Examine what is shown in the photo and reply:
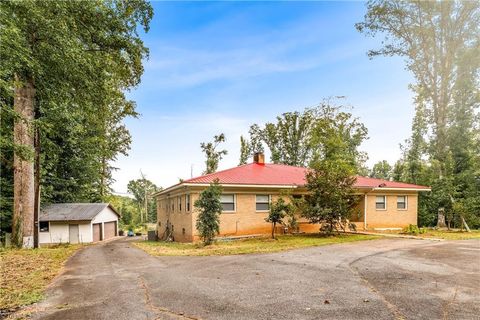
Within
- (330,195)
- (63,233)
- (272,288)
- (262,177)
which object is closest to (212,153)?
(63,233)

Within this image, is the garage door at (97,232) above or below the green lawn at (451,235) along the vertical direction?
below

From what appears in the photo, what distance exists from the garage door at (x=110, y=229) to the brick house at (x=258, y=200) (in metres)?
14.2

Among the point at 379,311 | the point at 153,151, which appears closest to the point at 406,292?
the point at 379,311

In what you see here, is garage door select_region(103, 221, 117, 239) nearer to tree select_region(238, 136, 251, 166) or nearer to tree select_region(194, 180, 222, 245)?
tree select_region(238, 136, 251, 166)

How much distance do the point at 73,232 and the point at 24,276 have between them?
25.0 m

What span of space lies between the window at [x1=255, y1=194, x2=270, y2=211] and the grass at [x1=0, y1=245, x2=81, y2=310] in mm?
10470

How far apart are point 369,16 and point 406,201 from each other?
14856 mm

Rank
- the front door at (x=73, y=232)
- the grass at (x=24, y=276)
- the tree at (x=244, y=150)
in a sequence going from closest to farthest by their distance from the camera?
the grass at (x=24, y=276) → the front door at (x=73, y=232) → the tree at (x=244, y=150)

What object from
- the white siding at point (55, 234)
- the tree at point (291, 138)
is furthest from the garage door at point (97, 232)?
the tree at point (291, 138)

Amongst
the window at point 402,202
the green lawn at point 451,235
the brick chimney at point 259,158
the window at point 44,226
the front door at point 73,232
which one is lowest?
the front door at point 73,232

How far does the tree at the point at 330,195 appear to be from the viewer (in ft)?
53.0

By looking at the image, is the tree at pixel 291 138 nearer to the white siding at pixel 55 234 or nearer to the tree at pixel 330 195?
the tree at pixel 330 195

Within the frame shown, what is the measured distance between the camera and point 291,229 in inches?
723

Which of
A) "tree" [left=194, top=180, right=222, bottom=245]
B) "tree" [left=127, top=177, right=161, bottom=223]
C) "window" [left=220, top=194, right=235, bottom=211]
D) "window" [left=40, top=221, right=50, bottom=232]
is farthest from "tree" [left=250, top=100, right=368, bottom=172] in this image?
"tree" [left=127, top=177, right=161, bottom=223]
